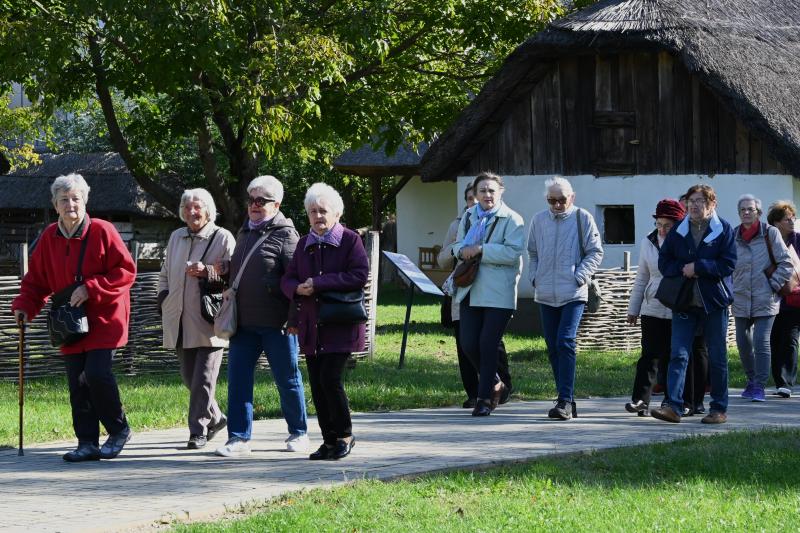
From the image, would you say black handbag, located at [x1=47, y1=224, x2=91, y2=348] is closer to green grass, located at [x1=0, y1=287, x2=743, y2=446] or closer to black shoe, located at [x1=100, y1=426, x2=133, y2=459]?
black shoe, located at [x1=100, y1=426, x2=133, y2=459]

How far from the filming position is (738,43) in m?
21.5

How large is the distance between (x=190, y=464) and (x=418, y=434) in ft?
6.33

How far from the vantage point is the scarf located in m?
11.1

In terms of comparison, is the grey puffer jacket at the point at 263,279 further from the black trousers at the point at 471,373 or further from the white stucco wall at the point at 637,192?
the white stucco wall at the point at 637,192

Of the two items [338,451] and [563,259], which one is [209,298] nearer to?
[338,451]

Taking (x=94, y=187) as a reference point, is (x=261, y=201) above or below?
below

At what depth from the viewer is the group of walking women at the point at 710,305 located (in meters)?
10.5

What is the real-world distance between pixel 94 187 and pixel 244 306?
37.7m

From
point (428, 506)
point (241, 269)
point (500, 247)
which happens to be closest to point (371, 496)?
point (428, 506)

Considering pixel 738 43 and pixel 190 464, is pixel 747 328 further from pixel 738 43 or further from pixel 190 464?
pixel 738 43

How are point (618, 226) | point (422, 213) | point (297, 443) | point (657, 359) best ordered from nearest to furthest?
point (297, 443) → point (657, 359) → point (618, 226) → point (422, 213)

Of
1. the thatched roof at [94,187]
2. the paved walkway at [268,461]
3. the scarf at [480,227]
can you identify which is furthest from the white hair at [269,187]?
the thatched roof at [94,187]

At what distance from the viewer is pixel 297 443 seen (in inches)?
362

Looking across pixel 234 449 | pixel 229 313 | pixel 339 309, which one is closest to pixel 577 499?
pixel 339 309
